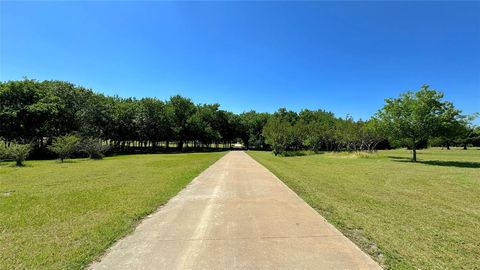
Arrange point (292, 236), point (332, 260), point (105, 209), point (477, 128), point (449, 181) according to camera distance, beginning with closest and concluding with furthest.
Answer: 1. point (332, 260)
2. point (292, 236)
3. point (105, 209)
4. point (449, 181)
5. point (477, 128)

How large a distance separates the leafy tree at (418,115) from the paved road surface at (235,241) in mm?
22177

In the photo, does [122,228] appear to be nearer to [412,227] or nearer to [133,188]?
[133,188]

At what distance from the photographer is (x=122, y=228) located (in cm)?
559

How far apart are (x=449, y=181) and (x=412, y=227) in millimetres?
9650

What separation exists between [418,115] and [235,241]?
25.4 metres

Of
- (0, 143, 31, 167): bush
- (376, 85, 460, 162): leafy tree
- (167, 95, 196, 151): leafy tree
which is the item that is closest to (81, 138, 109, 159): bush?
(0, 143, 31, 167): bush

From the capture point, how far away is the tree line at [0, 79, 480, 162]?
24.6m

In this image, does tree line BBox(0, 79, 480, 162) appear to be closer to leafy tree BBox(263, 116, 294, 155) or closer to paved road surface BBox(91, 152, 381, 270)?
leafy tree BBox(263, 116, 294, 155)

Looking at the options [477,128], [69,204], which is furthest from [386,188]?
[477,128]

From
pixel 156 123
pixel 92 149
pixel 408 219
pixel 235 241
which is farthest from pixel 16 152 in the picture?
pixel 156 123

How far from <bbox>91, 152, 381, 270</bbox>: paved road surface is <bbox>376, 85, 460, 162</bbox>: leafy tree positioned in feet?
72.8

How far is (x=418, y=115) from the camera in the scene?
24.1 m

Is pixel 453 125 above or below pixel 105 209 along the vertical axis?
above

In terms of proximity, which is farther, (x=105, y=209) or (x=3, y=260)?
(x=105, y=209)
